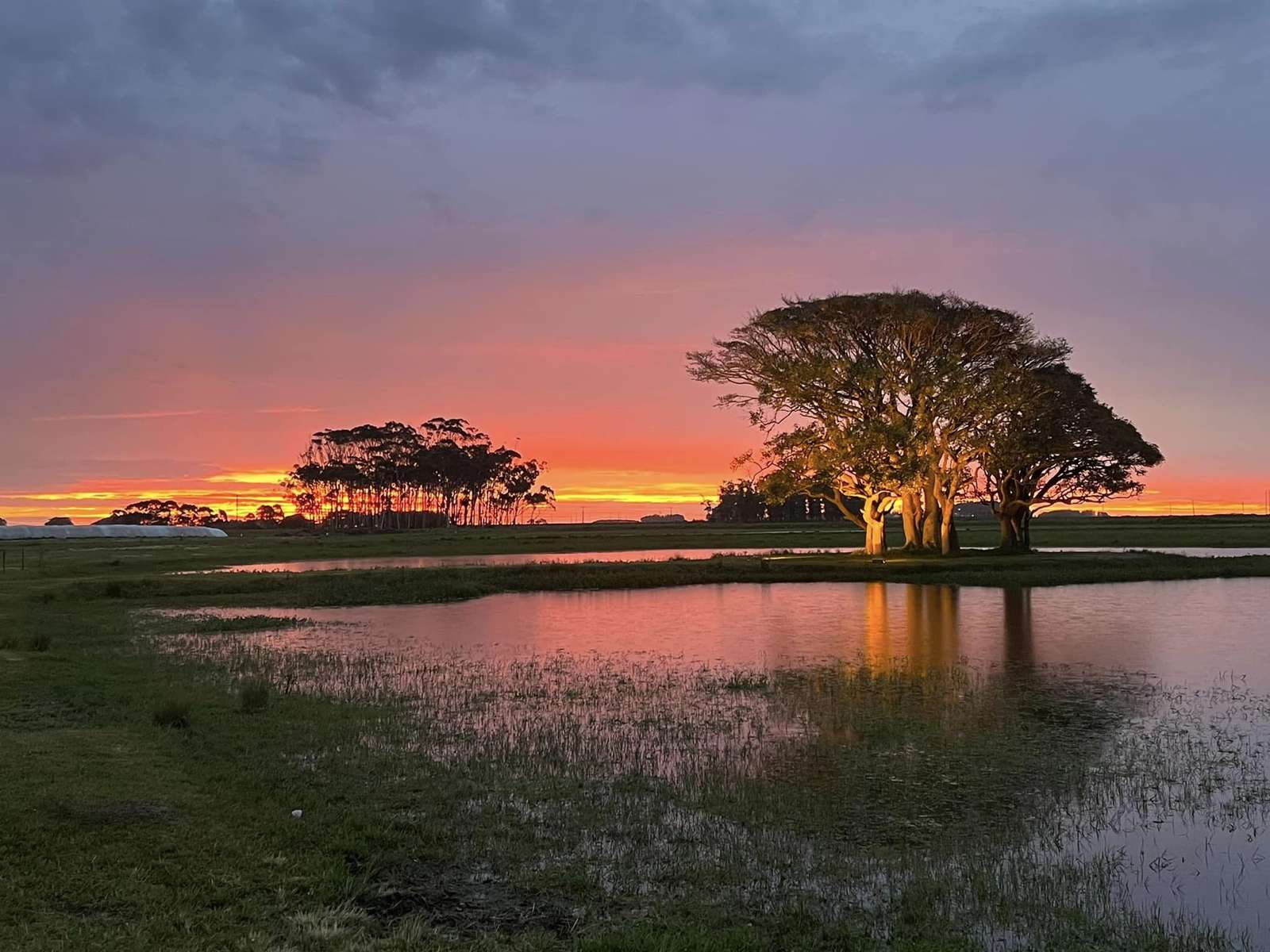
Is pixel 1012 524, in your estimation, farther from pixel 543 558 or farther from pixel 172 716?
pixel 172 716

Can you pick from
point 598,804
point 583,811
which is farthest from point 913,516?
point 583,811

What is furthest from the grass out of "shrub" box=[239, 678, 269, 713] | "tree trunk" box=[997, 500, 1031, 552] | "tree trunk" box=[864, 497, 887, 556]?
"tree trunk" box=[997, 500, 1031, 552]

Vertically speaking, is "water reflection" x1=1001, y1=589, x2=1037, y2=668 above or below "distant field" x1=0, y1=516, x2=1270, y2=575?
below

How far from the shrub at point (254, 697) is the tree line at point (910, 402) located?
141 feet

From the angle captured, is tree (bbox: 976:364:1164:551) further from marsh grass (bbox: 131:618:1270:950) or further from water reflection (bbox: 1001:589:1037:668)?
marsh grass (bbox: 131:618:1270:950)

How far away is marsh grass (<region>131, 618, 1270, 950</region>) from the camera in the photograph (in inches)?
310

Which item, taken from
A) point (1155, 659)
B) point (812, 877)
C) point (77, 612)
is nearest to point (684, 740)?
point (812, 877)

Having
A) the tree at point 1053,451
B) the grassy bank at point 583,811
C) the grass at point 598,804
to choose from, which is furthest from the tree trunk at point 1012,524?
the grassy bank at point 583,811

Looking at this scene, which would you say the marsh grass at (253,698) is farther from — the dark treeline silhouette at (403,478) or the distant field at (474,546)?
the dark treeline silhouette at (403,478)

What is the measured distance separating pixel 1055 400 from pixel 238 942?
200ft

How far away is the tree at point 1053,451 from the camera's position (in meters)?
57.2

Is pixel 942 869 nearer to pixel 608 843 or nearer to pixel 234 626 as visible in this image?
pixel 608 843

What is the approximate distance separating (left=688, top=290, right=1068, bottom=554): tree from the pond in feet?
83.1

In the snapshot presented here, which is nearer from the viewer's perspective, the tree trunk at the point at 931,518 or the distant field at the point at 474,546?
the tree trunk at the point at 931,518
